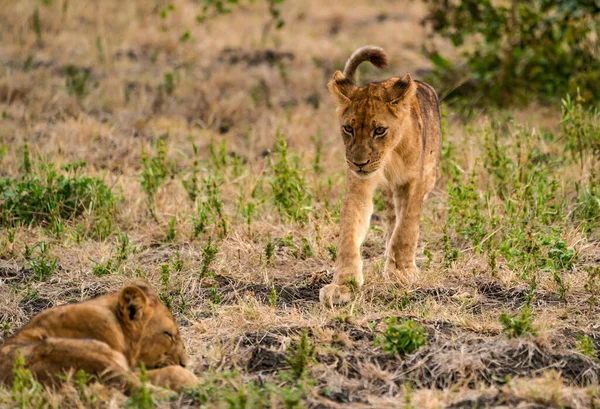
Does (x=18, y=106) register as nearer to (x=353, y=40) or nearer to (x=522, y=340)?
(x=353, y=40)

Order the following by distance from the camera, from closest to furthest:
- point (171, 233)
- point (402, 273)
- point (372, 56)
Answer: point (402, 273)
point (372, 56)
point (171, 233)

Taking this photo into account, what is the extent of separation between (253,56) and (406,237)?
6742 mm

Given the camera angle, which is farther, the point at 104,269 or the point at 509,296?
the point at 104,269

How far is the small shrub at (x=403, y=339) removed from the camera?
15.4ft

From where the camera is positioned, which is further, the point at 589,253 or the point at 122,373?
the point at 589,253

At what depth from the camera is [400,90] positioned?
5723mm

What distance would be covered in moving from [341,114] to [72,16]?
8.39 metres

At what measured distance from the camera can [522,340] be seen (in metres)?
4.73

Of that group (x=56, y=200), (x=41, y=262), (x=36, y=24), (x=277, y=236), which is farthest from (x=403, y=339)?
(x=36, y=24)

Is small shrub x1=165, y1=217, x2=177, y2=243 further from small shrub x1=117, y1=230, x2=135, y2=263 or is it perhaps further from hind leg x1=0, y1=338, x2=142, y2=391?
hind leg x1=0, y1=338, x2=142, y2=391

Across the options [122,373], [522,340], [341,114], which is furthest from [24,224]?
[522,340]

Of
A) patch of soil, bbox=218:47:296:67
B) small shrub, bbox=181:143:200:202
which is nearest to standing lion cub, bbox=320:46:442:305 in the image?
small shrub, bbox=181:143:200:202

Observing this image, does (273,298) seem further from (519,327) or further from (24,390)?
(24,390)

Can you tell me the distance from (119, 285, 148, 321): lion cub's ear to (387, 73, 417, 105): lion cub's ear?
2046mm
